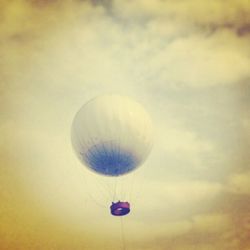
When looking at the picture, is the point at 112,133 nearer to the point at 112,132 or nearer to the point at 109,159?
the point at 112,132

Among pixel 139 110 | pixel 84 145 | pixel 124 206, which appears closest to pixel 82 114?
pixel 84 145

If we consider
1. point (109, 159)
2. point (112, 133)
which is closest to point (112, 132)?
point (112, 133)

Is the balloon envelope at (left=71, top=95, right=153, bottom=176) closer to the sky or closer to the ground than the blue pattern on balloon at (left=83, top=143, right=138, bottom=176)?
closer to the sky

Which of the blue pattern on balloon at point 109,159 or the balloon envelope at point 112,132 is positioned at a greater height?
the balloon envelope at point 112,132

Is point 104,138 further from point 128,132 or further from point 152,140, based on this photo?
point 152,140

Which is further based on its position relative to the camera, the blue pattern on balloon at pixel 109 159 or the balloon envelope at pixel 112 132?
the blue pattern on balloon at pixel 109 159

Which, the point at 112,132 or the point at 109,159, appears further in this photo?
the point at 109,159
